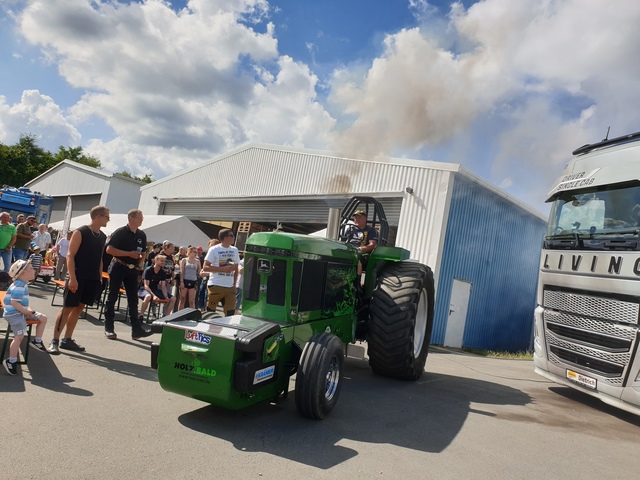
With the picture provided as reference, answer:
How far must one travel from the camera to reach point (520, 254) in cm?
1669

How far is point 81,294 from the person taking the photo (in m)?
5.83

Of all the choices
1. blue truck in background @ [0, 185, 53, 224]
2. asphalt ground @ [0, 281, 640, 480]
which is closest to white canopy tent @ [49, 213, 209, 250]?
blue truck in background @ [0, 185, 53, 224]

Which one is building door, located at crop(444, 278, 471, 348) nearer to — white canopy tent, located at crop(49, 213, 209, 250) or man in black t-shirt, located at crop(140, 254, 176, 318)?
man in black t-shirt, located at crop(140, 254, 176, 318)

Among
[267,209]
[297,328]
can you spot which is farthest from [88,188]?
[297,328]

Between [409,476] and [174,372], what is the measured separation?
1953mm

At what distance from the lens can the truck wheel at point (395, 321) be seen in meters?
5.62

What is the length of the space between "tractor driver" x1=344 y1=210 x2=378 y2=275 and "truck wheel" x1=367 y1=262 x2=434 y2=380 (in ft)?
1.30

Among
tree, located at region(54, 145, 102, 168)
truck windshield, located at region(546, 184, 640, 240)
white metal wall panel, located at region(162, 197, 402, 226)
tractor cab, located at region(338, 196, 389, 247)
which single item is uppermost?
tree, located at region(54, 145, 102, 168)

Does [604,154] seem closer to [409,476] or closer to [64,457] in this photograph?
Result: [409,476]

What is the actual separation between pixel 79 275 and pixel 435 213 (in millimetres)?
8665

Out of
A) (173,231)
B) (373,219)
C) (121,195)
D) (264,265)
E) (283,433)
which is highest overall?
(121,195)

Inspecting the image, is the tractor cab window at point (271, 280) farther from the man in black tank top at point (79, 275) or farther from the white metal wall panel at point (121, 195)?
the white metal wall panel at point (121, 195)

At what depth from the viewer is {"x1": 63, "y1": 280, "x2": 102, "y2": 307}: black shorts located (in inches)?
226

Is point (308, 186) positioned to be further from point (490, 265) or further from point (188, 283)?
point (188, 283)
